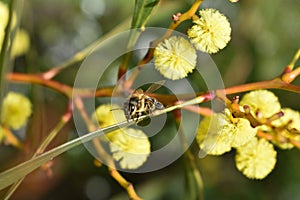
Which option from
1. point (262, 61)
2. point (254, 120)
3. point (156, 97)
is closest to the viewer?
point (254, 120)

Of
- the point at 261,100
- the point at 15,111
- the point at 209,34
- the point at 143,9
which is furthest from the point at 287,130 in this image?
the point at 15,111

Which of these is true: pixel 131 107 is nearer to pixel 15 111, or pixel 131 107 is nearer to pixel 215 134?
pixel 215 134

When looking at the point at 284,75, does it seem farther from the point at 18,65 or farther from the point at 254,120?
the point at 18,65

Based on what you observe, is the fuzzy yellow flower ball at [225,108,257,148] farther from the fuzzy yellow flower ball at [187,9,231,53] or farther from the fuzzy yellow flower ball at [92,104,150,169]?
the fuzzy yellow flower ball at [92,104,150,169]

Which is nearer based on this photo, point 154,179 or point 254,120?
point 254,120

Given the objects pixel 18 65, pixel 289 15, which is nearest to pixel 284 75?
pixel 289 15
